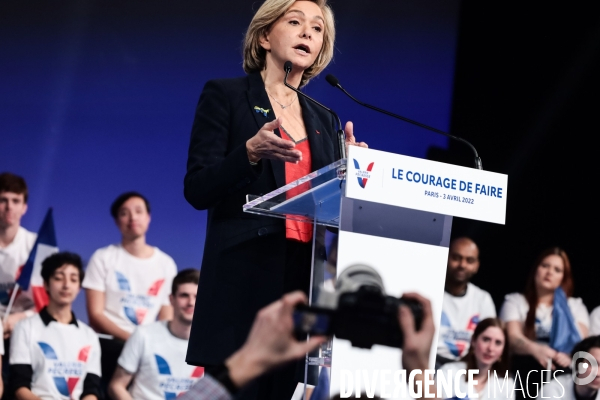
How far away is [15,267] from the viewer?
15.5 ft

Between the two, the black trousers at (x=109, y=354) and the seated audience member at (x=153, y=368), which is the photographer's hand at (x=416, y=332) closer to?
the seated audience member at (x=153, y=368)

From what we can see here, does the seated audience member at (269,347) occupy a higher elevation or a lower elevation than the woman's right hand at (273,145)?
lower

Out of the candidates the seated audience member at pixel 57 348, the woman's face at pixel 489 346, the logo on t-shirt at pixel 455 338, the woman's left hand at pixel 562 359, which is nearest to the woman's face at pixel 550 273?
the woman's left hand at pixel 562 359

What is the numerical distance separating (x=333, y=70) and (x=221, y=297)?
3700 mm

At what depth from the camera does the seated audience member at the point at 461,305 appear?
5199mm

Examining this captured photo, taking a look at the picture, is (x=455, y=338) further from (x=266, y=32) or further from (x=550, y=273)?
(x=266, y=32)

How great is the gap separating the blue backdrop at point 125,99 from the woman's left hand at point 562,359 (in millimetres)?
1597

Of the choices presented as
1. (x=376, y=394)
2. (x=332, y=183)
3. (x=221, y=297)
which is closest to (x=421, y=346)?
(x=376, y=394)

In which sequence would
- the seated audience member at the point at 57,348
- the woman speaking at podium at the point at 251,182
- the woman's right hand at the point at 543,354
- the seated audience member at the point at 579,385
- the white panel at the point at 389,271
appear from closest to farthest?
the white panel at the point at 389,271, the woman speaking at podium at the point at 251,182, the seated audience member at the point at 57,348, the seated audience member at the point at 579,385, the woman's right hand at the point at 543,354

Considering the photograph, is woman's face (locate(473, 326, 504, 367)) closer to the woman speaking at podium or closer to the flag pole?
the flag pole

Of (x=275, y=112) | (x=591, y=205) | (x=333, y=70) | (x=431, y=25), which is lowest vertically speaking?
(x=275, y=112)

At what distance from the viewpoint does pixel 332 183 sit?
181 centimetres

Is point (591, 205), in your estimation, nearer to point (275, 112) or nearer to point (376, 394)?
point (275, 112)

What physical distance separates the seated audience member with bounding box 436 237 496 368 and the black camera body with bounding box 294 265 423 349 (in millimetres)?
4236
